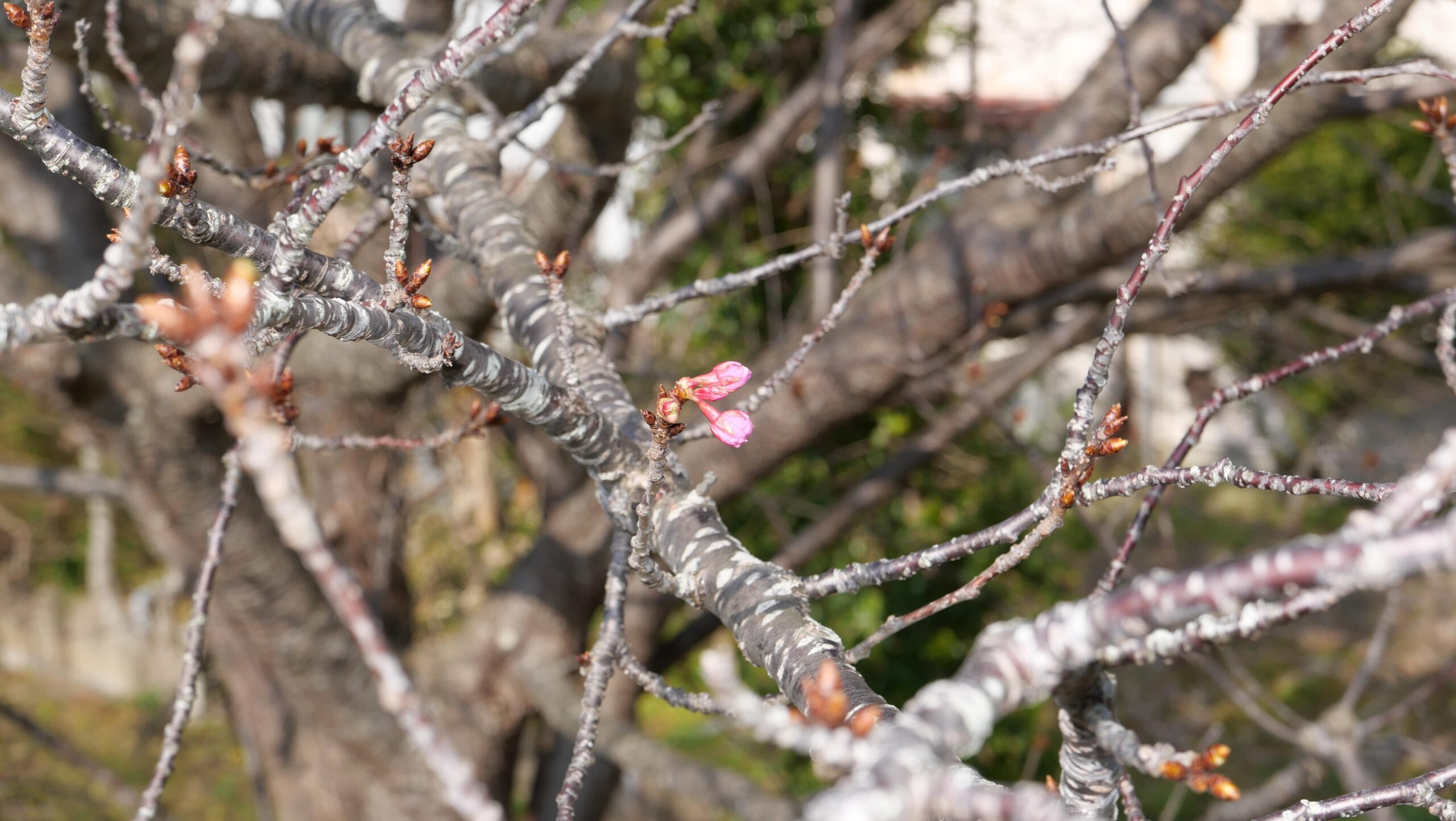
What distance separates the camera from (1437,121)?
1.53 metres

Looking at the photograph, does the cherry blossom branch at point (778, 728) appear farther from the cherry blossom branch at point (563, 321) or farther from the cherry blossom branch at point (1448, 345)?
the cherry blossom branch at point (1448, 345)

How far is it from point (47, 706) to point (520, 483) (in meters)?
3.81

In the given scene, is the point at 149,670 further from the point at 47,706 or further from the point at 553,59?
the point at 553,59

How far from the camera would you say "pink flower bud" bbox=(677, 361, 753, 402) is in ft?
3.41

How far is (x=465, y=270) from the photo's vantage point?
110 inches

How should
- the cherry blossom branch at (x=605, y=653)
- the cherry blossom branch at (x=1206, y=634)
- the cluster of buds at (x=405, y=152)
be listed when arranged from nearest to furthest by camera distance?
the cherry blossom branch at (x=1206, y=634), the cluster of buds at (x=405, y=152), the cherry blossom branch at (x=605, y=653)

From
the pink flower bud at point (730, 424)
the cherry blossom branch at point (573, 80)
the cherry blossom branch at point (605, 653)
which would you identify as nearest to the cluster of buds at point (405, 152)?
the pink flower bud at point (730, 424)

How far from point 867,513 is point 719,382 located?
2761 mm

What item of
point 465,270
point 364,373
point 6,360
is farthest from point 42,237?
point 465,270

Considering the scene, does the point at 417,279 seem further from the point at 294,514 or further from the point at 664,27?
the point at 664,27

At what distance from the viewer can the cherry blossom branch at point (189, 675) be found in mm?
1321

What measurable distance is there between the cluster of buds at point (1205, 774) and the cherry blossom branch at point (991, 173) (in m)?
0.83

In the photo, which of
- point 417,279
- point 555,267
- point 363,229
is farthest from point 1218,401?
point 363,229

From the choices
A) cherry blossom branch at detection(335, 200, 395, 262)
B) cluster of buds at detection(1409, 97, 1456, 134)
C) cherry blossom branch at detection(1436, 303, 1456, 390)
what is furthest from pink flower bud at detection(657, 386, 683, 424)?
cluster of buds at detection(1409, 97, 1456, 134)
